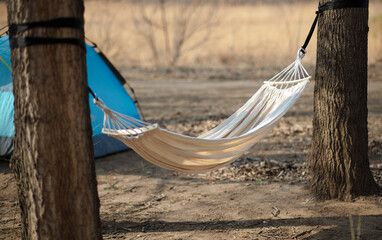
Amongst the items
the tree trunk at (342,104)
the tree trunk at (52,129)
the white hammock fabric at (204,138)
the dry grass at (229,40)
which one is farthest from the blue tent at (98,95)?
the dry grass at (229,40)

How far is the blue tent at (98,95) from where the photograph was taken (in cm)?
353

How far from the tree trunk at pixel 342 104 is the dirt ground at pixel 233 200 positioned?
0.15 metres

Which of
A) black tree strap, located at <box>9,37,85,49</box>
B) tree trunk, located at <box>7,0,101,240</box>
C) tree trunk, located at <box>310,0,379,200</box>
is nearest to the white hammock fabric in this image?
tree trunk, located at <box>310,0,379,200</box>

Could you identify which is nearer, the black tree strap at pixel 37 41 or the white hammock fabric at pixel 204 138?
the black tree strap at pixel 37 41

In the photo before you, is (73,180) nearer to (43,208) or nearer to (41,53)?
(43,208)

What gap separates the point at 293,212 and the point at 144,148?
1.07 meters

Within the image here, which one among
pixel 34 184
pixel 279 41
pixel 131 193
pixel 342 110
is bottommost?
pixel 131 193

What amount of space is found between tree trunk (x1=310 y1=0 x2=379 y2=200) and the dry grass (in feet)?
22.9

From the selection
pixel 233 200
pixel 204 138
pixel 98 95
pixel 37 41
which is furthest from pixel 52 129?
pixel 98 95

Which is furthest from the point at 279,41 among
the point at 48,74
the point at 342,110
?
the point at 48,74

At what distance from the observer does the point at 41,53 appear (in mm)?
1565

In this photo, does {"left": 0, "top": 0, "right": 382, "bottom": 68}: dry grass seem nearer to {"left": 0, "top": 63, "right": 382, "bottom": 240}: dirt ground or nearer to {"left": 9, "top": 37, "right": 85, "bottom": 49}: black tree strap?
{"left": 0, "top": 63, "right": 382, "bottom": 240}: dirt ground

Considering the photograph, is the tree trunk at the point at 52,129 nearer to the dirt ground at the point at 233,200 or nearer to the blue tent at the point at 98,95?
the dirt ground at the point at 233,200

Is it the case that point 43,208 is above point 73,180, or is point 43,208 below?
below
